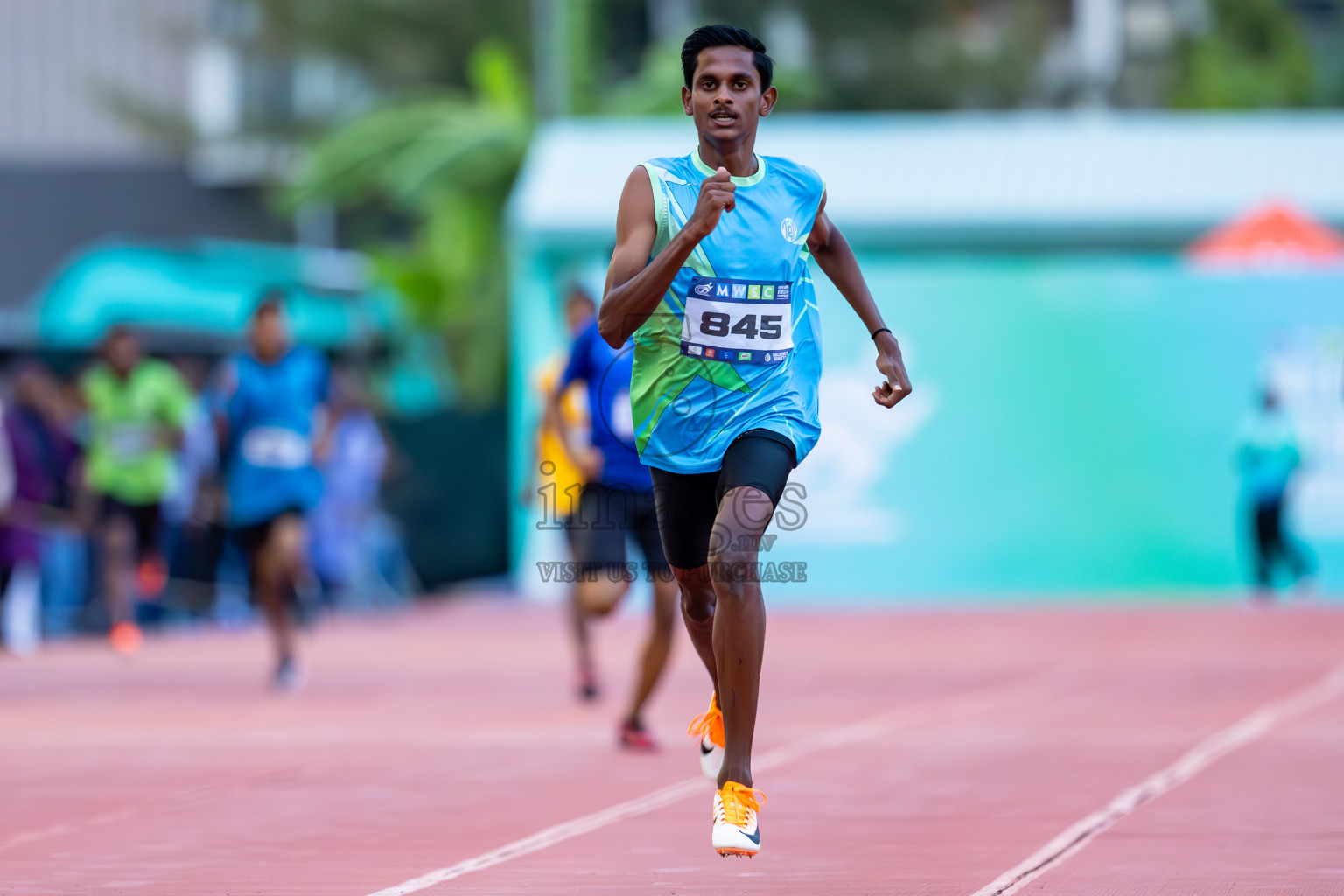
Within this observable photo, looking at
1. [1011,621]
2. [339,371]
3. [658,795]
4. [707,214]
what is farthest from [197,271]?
[707,214]

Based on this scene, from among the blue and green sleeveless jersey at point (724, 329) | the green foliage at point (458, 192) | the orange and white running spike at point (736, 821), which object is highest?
the green foliage at point (458, 192)

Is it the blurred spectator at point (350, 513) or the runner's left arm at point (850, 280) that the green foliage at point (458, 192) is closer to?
the blurred spectator at point (350, 513)

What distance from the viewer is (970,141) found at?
2175cm

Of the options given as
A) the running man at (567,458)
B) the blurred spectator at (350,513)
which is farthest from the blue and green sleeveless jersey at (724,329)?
the blurred spectator at (350,513)

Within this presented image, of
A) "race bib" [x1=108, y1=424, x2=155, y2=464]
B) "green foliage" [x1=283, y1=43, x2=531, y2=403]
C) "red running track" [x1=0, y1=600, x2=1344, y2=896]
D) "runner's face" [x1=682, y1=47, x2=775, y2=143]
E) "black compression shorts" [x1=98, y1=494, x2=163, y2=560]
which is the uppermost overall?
"green foliage" [x1=283, y1=43, x2=531, y2=403]

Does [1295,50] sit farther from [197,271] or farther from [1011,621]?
[1011,621]

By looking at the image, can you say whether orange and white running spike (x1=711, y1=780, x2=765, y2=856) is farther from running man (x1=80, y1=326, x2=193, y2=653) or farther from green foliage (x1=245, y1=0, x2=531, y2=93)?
green foliage (x1=245, y1=0, x2=531, y2=93)

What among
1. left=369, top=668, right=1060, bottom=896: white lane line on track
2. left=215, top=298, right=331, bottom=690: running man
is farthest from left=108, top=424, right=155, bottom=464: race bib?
left=369, top=668, right=1060, bottom=896: white lane line on track

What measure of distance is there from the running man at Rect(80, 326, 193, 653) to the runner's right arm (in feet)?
30.8

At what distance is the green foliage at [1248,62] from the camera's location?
37.5 m

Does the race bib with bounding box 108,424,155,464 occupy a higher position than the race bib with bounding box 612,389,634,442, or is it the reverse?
the race bib with bounding box 612,389,634,442

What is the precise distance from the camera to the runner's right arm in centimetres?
527

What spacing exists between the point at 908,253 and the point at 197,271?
8524 mm

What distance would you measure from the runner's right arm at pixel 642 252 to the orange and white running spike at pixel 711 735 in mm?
1288
